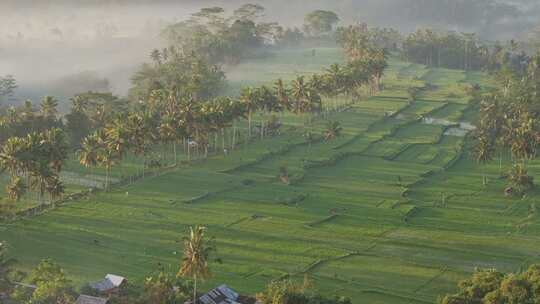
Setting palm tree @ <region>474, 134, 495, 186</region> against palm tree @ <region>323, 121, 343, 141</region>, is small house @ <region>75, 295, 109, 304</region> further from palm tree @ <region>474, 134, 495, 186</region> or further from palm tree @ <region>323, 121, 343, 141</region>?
palm tree @ <region>323, 121, 343, 141</region>

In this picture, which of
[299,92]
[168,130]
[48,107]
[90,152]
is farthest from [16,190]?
[299,92]

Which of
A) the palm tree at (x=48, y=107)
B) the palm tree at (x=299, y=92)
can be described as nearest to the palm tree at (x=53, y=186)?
the palm tree at (x=48, y=107)

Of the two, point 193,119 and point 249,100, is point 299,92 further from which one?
point 193,119

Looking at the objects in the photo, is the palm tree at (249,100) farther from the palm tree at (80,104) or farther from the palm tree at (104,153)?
the palm tree at (104,153)

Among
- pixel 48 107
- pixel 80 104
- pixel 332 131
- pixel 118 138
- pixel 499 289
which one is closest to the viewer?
pixel 499 289

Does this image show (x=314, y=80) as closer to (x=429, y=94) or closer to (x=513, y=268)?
(x=429, y=94)

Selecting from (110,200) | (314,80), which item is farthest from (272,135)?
(110,200)
